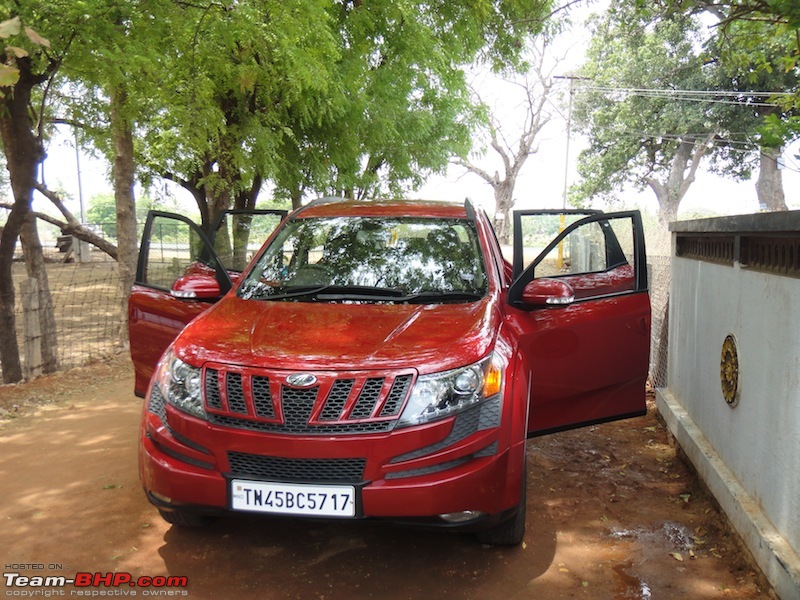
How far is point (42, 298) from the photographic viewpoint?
8578 mm

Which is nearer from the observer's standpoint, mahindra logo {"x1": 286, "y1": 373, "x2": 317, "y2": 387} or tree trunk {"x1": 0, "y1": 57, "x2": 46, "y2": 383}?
mahindra logo {"x1": 286, "y1": 373, "x2": 317, "y2": 387}

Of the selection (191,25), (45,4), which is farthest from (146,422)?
(191,25)

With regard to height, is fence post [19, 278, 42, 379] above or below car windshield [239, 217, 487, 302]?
below

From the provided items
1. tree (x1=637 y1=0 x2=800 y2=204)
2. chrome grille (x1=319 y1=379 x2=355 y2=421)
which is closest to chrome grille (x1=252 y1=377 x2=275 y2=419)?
chrome grille (x1=319 y1=379 x2=355 y2=421)

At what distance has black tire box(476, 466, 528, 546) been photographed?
351 centimetres

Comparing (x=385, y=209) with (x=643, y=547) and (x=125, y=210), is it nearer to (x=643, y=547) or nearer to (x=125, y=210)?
(x=643, y=547)

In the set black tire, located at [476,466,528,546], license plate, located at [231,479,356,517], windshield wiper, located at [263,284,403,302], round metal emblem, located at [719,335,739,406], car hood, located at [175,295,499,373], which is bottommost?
black tire, located at [476,466,528,546]

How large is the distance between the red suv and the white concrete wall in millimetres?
498

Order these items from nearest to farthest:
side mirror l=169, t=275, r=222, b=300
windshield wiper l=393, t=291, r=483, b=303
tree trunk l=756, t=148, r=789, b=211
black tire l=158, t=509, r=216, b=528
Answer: black tire l=158, t=509, r=216, b=528 < windshield wiper l=393, t=291, r=483, b=303 < side mirror l=169, t=275, r=222, b=300 < tree trunk l=756, t=148, r=789, b=211

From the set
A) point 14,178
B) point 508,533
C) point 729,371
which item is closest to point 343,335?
point 508,533

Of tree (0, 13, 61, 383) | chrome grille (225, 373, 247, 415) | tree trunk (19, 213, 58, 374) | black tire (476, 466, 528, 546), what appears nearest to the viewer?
chrome grille (225, 373, 247, 415)

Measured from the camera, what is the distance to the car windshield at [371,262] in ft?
13.1

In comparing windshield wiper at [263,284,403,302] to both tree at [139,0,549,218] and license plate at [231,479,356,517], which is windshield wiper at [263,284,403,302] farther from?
tree at [139,0,549,218]

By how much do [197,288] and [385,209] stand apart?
134 centimetres
